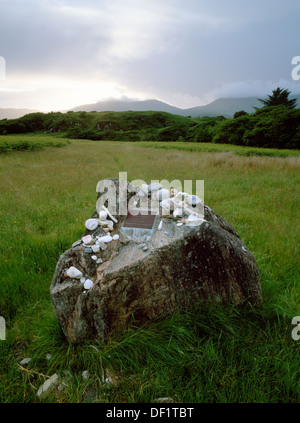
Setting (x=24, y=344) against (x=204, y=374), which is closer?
(x=204, y=374)

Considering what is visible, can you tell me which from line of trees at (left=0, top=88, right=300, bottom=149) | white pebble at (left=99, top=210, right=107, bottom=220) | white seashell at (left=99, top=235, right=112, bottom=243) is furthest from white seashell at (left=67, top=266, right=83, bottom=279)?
line of trees at (left=0, top=88, right=300, bottom=149)

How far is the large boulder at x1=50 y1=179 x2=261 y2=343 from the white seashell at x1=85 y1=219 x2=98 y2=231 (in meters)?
0.20

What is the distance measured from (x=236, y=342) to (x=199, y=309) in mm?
482

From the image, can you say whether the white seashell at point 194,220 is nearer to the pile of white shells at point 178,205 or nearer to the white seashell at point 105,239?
the pile of white shells at point 178,205

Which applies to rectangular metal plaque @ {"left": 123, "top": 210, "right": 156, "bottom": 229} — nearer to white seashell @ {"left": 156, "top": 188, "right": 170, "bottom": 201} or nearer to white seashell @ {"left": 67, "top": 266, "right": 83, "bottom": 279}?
white seashell @ {"left": 156, "top": 188, "right": 170, "bottom": 201}

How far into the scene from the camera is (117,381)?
2.15m

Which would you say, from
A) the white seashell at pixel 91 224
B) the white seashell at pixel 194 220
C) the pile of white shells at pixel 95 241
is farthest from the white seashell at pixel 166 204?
the white seashell at pixel 91 224

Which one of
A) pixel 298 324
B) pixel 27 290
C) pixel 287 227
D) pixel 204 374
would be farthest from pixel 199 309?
pixel 287 227

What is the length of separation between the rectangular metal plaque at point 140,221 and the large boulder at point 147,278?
0.07 meters

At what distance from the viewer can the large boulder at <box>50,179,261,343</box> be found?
2492mm
